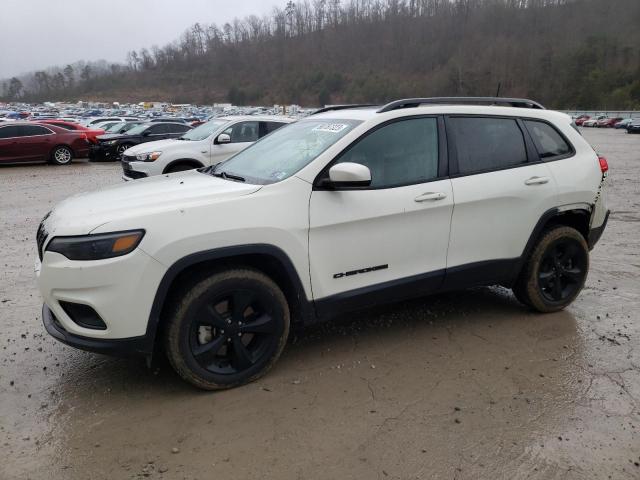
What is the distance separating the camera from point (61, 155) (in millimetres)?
17359

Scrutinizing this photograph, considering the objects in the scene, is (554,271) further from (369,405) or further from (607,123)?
(607,123)

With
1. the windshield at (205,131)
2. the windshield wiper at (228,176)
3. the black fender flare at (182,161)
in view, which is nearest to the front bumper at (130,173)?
the black fender flare at (182,161)

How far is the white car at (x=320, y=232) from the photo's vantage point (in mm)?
2932

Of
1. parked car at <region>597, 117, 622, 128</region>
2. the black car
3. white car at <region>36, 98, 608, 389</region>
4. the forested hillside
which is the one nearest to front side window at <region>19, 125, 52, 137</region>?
the black car

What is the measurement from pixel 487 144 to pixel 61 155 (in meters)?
16.7

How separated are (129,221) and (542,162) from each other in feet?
10.4

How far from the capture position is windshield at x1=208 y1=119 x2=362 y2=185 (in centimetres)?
356

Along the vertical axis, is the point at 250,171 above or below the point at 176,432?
above

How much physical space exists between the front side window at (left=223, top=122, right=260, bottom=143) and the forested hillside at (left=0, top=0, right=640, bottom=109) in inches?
3338

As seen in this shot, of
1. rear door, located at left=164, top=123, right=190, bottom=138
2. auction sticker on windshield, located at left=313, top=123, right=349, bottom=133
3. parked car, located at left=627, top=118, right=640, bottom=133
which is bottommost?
parked car, located at left=627, top=118, right=640, bottom=133

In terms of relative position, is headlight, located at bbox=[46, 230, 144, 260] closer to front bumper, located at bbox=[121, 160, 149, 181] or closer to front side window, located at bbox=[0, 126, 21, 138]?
front bumper, located at bbox=[121, 160, 149, 181]

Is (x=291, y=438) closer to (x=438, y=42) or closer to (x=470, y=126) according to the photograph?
(x=470, y=126)

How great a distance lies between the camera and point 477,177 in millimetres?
3885

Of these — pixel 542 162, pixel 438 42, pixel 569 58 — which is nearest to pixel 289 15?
pixel 438 42
